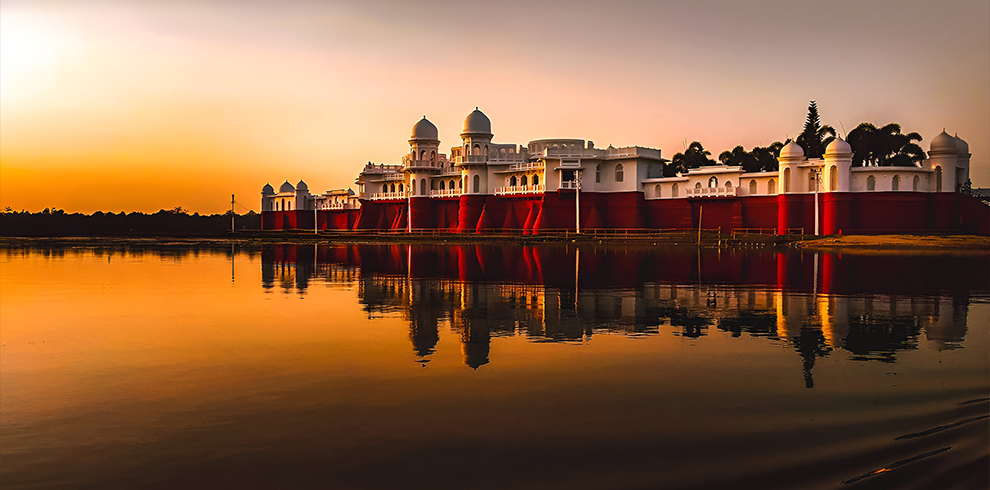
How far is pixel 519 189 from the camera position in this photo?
77.9 meters

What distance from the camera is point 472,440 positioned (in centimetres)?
797

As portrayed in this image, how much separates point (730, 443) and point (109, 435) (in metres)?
6.89

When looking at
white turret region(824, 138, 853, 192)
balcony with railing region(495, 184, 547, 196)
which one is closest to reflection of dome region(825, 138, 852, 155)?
white turret region(824, 138, 853, 192)

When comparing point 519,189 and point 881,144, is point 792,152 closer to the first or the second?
point 881,144

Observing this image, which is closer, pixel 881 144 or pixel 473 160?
pixel 881 144

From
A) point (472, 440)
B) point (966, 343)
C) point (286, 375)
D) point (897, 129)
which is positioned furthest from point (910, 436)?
point (897, 129)

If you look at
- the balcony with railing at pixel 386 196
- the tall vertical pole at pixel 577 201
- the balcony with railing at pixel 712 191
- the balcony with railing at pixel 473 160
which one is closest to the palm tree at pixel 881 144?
the balcony with railing at pixel 712 191

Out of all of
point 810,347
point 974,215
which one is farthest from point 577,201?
point 810,347

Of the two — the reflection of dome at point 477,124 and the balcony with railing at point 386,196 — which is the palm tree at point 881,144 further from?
the balcony with railing at point 386,196

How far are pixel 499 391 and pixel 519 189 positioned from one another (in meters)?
68.3

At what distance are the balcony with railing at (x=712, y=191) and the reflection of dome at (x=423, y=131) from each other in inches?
1311

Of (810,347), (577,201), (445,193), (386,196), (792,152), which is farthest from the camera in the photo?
(386,196)

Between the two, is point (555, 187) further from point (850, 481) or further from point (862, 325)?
point (850, 481)

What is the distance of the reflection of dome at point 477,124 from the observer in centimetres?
8175
